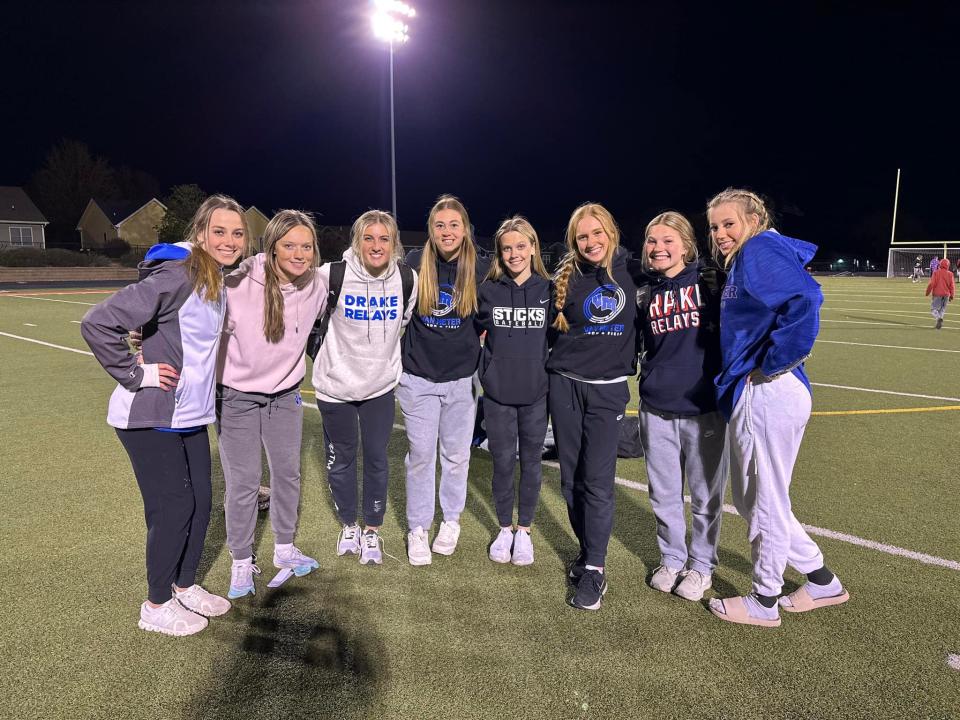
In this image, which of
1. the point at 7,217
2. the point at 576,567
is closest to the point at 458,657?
the point at 576,567

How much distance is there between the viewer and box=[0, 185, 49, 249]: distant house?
58.1 meters

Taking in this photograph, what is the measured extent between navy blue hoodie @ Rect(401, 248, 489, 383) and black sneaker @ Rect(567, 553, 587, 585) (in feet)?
3.92

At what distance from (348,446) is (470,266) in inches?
48.4

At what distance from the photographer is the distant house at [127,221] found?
61875 millimetres

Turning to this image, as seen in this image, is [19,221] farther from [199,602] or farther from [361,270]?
[199,602]

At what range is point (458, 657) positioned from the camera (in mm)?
2748

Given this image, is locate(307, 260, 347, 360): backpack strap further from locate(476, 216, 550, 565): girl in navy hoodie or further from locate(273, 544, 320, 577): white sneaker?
locate(273, 544, 320, 577): white sneaker

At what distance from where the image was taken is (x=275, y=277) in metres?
3.28

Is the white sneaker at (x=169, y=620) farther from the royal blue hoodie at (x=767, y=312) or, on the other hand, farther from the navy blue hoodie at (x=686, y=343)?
the royal blue hoodie at (x=767, y=312)

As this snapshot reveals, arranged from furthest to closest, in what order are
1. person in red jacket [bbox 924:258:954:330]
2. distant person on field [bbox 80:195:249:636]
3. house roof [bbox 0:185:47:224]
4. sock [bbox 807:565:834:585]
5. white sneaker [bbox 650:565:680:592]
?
house roof [bbox 0:185:47:224] → person in red jacket [bbox 924:258:954:330] → white sneaker [bbox 650:565:680:592] → sock [bbox 807:565:834:585] → distant person on field [bbox 80:195:249:636]

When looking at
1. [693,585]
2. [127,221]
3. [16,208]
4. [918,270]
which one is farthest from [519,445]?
[16,208]

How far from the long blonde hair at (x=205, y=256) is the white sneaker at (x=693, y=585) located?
2708mm

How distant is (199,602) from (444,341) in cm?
181

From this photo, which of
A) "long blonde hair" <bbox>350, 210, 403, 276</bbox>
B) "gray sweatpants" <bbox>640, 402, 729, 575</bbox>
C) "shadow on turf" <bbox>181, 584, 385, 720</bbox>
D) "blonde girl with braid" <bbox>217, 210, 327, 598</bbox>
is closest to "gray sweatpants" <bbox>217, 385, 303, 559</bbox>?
"blonde girl with braid" <bbox>217, 210, 327, 598</bbox>
